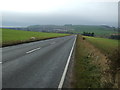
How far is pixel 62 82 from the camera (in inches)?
243

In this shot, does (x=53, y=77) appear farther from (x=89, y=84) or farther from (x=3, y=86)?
(x=3, y=86)

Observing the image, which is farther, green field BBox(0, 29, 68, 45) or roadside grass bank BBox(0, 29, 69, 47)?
green field BBox(0, 29, 68, 45)

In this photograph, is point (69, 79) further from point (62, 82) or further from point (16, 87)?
point (16, 87)

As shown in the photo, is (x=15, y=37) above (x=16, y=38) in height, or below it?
above

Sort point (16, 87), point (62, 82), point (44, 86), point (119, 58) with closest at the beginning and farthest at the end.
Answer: point (16, 87) → point (44, 86) → point (62, 82) → point (119, 58)

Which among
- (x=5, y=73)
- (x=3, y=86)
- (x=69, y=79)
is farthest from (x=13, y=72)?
(x=69, y=79)

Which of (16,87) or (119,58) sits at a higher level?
(119,58)

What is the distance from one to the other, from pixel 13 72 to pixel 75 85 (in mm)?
3095

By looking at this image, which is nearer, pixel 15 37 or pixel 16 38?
pixel 16 38

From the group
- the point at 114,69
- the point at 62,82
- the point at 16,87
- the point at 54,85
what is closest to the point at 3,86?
the point at 16,87

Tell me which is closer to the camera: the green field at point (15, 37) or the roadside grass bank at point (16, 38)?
the roadside grass bank at point (16, 38)

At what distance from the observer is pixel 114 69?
8219 millimetres

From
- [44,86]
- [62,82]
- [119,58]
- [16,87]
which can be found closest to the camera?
[16,87]

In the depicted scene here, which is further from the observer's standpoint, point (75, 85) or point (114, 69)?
point (114, 69)
